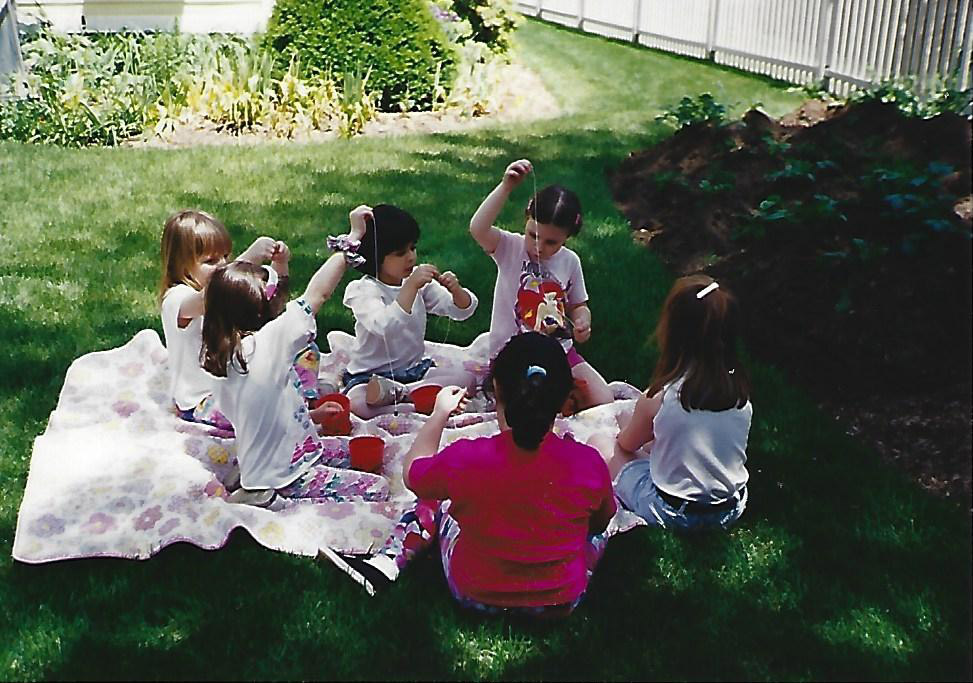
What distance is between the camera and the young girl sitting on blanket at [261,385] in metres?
3.43

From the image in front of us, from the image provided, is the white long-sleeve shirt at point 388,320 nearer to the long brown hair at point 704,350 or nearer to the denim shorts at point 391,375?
the denim shorts at point 391,375

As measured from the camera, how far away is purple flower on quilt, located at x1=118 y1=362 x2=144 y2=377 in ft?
14.9

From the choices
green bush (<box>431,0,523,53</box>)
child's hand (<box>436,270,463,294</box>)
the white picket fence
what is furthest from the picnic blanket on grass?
green bush (<box>431,0,523,53</box>)

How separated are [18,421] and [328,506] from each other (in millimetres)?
1496

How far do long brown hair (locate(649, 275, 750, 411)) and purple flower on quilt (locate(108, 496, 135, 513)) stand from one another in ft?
6.23

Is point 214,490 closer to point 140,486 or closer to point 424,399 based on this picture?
point 140,486

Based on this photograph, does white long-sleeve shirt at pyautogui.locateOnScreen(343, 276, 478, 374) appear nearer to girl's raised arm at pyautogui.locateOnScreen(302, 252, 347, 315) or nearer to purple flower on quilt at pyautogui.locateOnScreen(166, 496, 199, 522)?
girl's raised arm at pyautogui.locateOnScreen(302, 252, 347, 315)

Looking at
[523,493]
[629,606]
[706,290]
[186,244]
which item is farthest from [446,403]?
[186,244]

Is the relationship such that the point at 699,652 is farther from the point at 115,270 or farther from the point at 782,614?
the point at 115,270

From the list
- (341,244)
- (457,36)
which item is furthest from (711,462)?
(457,36)

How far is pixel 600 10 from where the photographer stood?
18.0 m

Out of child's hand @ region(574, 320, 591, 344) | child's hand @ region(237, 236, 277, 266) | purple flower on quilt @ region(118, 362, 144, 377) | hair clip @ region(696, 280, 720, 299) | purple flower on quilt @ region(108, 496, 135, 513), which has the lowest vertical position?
purple flower on quilt @ region(108, 496, 135, 513)

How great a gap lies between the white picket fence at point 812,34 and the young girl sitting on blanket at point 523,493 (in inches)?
339

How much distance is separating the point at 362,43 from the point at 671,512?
7732 mm
